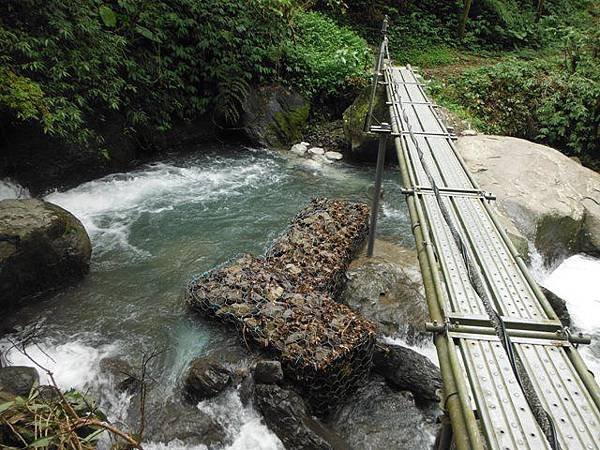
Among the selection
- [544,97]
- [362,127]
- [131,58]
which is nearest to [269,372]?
[362,127]

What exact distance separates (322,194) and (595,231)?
5063 millimetres

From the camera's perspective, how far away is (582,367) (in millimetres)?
2635

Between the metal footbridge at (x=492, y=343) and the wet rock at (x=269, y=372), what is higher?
the metal footbridge at (x=492, y=343)

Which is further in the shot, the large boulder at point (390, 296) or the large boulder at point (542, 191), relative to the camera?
the large boulder at point (542, 191)

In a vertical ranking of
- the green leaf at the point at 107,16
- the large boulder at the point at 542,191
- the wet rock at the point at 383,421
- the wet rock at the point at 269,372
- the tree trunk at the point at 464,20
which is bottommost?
the wet rock at the point at 383,421

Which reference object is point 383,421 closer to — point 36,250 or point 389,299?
point 389,299

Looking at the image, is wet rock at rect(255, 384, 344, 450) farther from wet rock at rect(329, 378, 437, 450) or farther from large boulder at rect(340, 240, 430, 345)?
large boulder at rect(340, 240, 430, 345)

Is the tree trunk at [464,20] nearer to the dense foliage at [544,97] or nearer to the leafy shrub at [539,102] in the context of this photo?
the dense foliage at [544,97]

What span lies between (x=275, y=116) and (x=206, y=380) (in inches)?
333

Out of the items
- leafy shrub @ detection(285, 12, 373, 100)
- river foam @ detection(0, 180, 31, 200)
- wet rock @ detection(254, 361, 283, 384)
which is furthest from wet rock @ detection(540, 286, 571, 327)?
river foam @ detection(0, 180, 31, 200)

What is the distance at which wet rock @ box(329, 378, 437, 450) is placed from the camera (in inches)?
190

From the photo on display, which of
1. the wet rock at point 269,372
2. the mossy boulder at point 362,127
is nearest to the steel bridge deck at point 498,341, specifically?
the wet rock at point 269,372

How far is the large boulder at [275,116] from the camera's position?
11680 mm

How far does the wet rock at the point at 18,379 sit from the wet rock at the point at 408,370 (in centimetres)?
365
